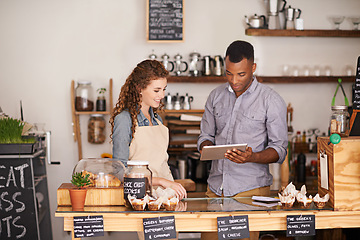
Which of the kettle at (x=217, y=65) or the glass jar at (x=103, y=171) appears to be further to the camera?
the kettle at (x=217, y=65)

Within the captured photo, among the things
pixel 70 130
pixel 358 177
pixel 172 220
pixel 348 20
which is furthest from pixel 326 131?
pixel 172 220

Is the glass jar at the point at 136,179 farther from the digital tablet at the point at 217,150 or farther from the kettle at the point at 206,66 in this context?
the kettle at the point at 206,66

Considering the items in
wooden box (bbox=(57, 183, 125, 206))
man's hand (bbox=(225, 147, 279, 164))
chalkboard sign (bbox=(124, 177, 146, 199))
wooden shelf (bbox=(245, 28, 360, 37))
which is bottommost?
wooden box (bbox=(57, 183, 125, 206))

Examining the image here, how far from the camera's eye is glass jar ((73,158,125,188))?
212 centimetres

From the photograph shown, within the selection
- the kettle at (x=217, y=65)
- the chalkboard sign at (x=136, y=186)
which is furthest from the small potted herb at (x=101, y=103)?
the chalkboard sign at (x=136, y=186)

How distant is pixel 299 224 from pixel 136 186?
72 cm

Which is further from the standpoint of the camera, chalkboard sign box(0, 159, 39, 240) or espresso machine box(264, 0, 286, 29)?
espresso machine box(264, 0, 286, 29)

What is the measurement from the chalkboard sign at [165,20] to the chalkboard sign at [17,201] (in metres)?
2.00

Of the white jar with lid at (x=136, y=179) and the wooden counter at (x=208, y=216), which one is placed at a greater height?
the white jar with lid at (x=136, y=179)

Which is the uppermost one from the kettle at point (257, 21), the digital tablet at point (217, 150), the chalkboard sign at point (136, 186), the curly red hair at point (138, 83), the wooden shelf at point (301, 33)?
the kettle at point (257, 21)

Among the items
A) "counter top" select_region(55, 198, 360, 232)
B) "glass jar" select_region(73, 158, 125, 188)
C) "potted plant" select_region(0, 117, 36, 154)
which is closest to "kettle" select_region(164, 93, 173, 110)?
"potted plant" select_region(0, 117, 36, 154)

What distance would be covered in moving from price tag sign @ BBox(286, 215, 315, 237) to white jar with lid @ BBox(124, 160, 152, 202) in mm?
627

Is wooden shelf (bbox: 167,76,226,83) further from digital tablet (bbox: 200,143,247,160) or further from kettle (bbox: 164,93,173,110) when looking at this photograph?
digital tablet (bbox: 200,143,247,160)

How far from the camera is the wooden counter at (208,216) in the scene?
1.98 metres
